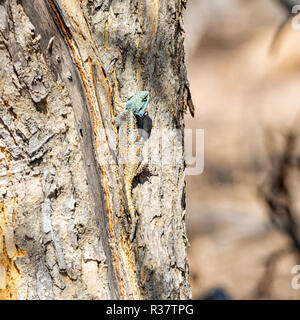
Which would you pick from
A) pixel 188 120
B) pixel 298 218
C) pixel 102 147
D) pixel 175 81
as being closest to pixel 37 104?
pixel 102 147

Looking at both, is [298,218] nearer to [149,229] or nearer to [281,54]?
[281,54]

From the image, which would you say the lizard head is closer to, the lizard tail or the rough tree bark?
the rough tree bark

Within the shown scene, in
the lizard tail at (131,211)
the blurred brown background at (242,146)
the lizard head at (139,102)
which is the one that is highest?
the blurred brown background at (242,146)

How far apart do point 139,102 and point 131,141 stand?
0.38ft

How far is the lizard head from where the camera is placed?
1.14 m

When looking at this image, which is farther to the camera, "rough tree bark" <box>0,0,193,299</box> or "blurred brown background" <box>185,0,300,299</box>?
"blurred brown background" <box>185,0,300,299</box>

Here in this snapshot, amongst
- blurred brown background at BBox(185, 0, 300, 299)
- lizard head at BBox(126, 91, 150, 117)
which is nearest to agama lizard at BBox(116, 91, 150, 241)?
lizard head at BBox(126, 91, 150, 117)

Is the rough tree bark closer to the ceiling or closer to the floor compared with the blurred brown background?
closer to the floor

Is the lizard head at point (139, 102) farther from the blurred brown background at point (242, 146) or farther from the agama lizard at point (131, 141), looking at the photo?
the blurred brown background at point (242, 146)

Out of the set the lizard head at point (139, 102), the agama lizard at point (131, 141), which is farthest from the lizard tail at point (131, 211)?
the lizard head at point (139, 102)

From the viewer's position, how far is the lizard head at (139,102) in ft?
3.75

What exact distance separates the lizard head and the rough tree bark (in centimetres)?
2

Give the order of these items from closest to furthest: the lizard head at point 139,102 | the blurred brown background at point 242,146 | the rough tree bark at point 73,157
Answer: the rough tree bark at point 73,157, the lizard head at point 139,102, the blurred brown background at point 242,146

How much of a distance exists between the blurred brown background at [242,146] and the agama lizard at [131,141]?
5.16 feet
